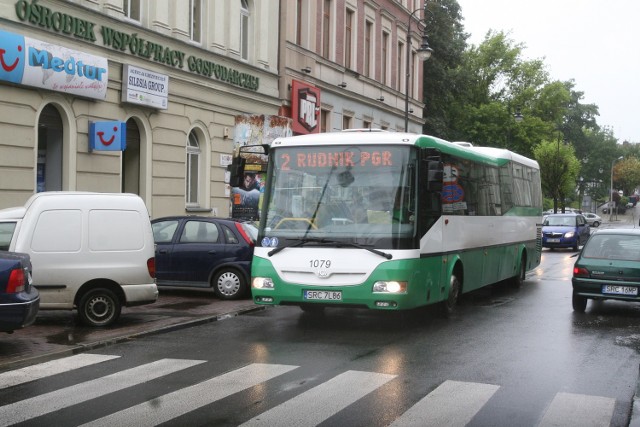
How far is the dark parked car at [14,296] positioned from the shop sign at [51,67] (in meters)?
8.58

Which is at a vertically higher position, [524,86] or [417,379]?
[524,86]

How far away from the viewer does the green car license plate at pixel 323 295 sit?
1091cm

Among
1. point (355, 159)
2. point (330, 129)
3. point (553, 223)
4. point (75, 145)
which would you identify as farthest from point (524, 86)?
point (355, 159)

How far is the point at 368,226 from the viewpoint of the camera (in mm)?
11031

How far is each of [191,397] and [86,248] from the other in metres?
4.79

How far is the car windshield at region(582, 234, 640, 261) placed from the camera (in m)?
13.7

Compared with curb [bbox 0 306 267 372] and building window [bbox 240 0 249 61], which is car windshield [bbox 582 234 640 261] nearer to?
curb [bbox 0 306 267 372]

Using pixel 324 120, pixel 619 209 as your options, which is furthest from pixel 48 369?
pixel 619 209

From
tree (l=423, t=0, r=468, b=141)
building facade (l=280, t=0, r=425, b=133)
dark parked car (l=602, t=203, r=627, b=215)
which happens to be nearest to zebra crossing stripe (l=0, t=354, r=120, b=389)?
building facade (l=280, t=0, r=425, b=133)

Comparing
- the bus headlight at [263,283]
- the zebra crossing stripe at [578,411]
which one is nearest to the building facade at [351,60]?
the bus headlight at [263,283]

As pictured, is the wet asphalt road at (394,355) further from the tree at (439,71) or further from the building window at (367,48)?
the tree at (439,71)

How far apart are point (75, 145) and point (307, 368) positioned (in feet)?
40.2

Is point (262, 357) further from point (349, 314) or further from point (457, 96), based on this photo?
point (457, 96)

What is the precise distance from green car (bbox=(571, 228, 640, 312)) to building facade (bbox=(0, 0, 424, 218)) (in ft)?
36.5
